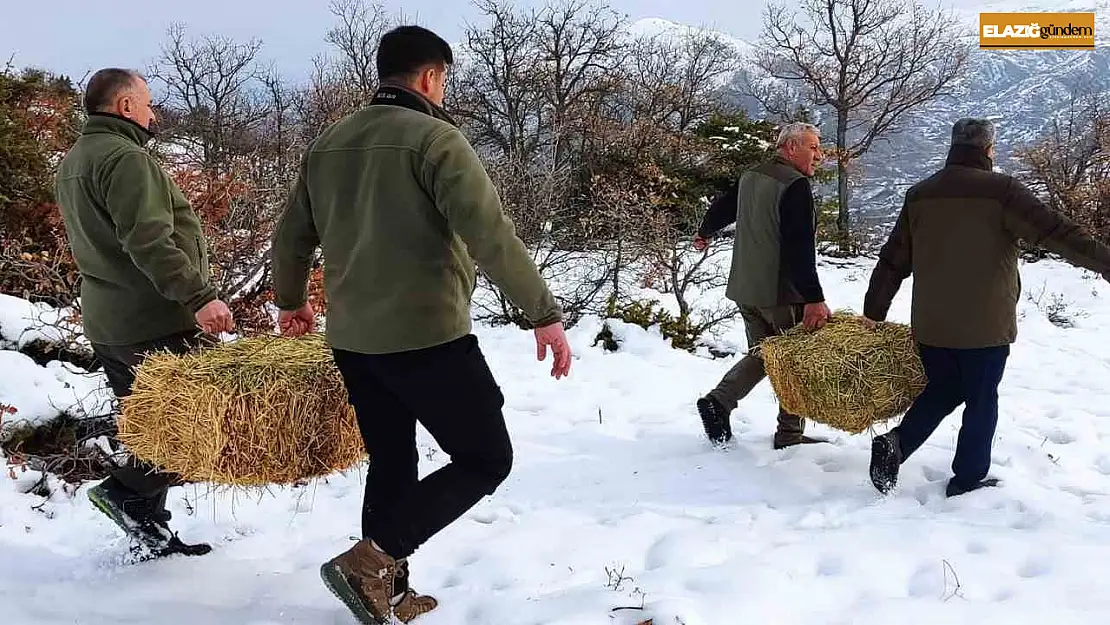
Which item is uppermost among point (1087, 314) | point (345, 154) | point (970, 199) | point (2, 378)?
point (345, 154)

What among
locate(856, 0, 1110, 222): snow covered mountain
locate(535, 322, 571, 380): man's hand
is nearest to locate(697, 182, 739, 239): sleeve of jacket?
locate(535, 322, 571, 380): man's hand

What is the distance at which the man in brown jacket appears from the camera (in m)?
3.31

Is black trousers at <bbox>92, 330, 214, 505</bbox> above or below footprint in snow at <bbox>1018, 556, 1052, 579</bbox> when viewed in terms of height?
above

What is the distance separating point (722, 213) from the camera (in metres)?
4.71

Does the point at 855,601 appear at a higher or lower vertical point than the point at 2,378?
lower

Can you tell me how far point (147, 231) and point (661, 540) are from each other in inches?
88.6

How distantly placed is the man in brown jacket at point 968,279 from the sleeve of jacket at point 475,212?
224cm

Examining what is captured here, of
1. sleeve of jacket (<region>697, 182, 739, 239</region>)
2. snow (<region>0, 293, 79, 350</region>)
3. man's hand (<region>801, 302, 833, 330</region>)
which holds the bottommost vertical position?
man's hand (<region>801, 302, 833, 330</region>)

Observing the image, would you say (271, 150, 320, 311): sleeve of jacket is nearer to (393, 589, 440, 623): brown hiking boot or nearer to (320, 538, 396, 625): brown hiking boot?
(320, 538, 396, 625): brown hiking boot

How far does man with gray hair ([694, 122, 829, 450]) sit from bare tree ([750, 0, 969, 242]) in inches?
668

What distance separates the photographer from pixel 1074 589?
2457 millimetres

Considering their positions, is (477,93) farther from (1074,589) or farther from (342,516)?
(1074,589)

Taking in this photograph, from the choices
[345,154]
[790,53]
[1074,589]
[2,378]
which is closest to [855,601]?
[1074,589]

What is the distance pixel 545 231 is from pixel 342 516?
5.77 meters
